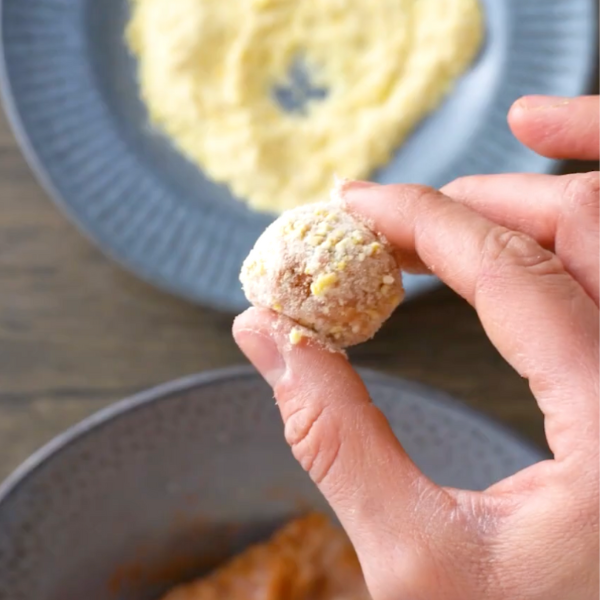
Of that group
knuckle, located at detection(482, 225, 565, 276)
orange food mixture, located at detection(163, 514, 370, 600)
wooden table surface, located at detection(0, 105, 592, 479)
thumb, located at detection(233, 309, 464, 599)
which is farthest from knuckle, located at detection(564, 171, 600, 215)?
orange food mixture, located at detection(163, 514, 370, 600)

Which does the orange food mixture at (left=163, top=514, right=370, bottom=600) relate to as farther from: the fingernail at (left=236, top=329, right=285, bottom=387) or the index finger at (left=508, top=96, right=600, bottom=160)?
the index finger at (left=508, top=96, right=600, bottom=160)

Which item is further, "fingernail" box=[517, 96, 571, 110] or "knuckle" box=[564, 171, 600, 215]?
"fingernail" box=[517, 96, 571, 110]

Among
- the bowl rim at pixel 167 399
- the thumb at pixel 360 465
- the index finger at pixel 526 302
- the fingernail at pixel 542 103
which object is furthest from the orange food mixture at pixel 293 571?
the fingernail at pixel 542 103

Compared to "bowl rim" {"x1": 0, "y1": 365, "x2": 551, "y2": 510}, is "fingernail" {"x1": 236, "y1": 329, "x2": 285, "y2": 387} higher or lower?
higher

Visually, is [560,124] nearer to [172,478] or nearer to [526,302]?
[526,302]

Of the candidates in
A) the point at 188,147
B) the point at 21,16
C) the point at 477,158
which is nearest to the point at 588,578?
the point at 477,158

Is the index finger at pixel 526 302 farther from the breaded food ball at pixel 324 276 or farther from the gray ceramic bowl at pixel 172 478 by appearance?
the gray ceramic bowl at pixel 172 478

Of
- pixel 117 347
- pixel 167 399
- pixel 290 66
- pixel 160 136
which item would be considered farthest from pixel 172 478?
pixel 290 66
